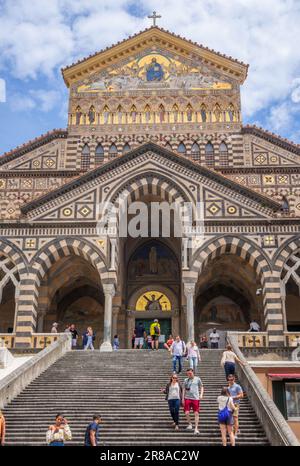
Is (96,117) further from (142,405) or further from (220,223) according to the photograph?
(142,405)

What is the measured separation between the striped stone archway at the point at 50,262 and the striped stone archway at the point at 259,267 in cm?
409

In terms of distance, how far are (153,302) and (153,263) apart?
81.0 inches

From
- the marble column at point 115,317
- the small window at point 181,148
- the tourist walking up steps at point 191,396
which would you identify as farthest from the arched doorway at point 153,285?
the tourist walking up steps at point 191,396

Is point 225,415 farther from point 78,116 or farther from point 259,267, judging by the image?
point 78,116

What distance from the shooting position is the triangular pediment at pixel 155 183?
26.7 metres

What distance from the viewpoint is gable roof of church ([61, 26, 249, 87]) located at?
35875 millimetres

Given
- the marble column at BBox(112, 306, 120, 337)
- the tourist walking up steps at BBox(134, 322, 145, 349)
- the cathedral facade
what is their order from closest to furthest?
the tourist walking up steps at BBox(134, 322, 145, 349) → the cathedral facade → the marble column at BBox(112, 306, 120, 337)

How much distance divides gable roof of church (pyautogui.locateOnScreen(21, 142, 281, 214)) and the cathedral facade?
0.17 ft

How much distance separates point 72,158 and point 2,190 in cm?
443

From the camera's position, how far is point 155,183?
91.0ft

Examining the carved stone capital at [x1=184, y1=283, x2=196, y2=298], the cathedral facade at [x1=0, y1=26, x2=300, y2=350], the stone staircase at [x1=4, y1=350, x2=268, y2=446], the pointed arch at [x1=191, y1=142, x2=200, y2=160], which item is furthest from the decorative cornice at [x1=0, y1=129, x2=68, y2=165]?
the stone staircase at [x1=4, y1=350, x2=268, y2=446]

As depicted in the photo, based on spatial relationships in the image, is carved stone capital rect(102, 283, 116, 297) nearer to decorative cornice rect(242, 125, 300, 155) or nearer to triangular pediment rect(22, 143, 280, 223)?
triangular pediment rect(22, 143, 280, 223)

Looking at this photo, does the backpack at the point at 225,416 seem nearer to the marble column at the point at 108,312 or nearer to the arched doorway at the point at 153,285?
the marble column at the point at 108,312

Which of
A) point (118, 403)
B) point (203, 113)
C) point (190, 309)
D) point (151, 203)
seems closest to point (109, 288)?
point (190, 309)
